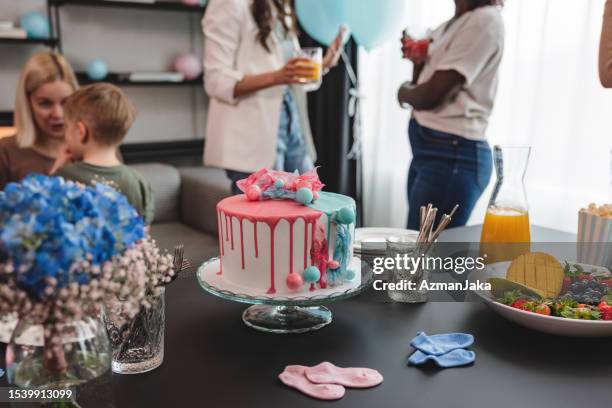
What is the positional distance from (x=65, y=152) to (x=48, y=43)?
4.68 ft

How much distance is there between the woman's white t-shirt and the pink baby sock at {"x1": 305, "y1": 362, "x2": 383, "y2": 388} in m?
1.22

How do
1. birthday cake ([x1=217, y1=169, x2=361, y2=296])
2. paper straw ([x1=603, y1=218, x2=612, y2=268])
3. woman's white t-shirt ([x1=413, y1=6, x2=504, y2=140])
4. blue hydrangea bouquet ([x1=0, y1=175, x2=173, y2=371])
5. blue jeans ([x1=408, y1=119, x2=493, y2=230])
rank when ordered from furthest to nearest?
1. blue jeans ([x1=408, y1=119, x2=493, y2=230])
2. woman's white t-shirt ([x1=413, y1=6, x2=504, y2=140])
3. paper straw ([x1=603, y1=218, x2=612, y2=268])
4. birthday cake ([x1=217, y1=169, x2=361, y2=296])
5. blue hydrangea bouquet ([x1=0, y1=175, x2=173, y2=371])

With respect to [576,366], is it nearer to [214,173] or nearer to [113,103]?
[113,103]

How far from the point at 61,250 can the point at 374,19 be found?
1.93 meters

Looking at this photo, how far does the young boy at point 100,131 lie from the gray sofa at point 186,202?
0.89 meters

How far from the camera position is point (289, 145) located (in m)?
2.35

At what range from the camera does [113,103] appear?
202 cm

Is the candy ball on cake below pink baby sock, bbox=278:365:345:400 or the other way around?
the other way around

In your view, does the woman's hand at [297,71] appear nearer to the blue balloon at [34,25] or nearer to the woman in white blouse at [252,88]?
the woman in white blouse at [252,88]

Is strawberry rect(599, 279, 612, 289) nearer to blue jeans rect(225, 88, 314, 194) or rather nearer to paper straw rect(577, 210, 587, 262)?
paper straw rect(577, 210, 587, 262)

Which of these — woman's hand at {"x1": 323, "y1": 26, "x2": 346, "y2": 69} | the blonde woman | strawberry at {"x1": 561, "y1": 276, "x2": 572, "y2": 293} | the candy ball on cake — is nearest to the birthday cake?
the candy ball on cake

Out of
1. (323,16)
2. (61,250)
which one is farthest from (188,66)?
(61,250)

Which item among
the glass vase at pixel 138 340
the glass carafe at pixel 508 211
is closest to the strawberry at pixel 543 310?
the glass carafe at pixel 508 211

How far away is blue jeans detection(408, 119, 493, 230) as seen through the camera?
6.51ft
